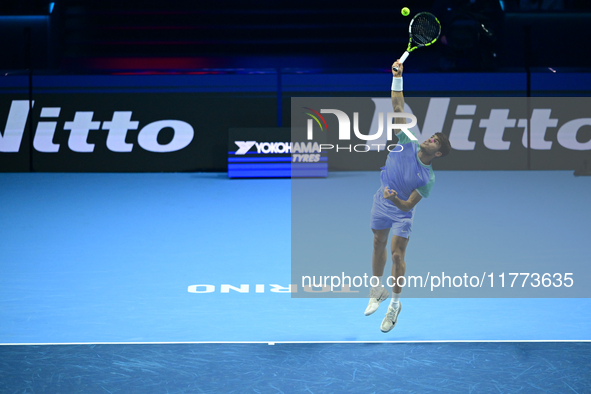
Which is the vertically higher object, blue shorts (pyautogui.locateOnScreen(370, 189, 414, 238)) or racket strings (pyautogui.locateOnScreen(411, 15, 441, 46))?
racket strings (pyautogui.locateOnScreen(411, 15, 441, 46))

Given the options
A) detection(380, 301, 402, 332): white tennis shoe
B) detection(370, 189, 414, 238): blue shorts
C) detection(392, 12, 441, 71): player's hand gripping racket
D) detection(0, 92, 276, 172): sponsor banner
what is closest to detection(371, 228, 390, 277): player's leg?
detection(370, 189, 414, 238): blue shorts

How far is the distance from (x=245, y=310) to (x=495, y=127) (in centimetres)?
762

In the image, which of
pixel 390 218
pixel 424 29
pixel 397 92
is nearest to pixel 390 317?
pixel 390 218

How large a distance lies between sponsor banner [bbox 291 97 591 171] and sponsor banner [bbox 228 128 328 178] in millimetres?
417

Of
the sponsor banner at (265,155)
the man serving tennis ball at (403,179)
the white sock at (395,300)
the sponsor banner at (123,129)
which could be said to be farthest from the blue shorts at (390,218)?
the sponsor banner at (123,129)

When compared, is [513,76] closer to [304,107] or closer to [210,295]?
[304,107]

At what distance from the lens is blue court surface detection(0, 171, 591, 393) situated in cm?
364

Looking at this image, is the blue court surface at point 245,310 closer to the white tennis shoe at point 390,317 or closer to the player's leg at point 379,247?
the white tennis shoe at point 390,317

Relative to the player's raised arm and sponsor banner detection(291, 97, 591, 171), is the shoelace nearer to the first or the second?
the player's raised arm

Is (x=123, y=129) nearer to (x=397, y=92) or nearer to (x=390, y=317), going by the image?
(x=390, y=317)

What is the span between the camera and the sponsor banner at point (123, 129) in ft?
37.5

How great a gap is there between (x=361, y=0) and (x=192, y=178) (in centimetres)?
Answer: 710

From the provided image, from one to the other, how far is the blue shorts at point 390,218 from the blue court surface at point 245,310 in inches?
28.1

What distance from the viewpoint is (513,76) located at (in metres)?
11.6
